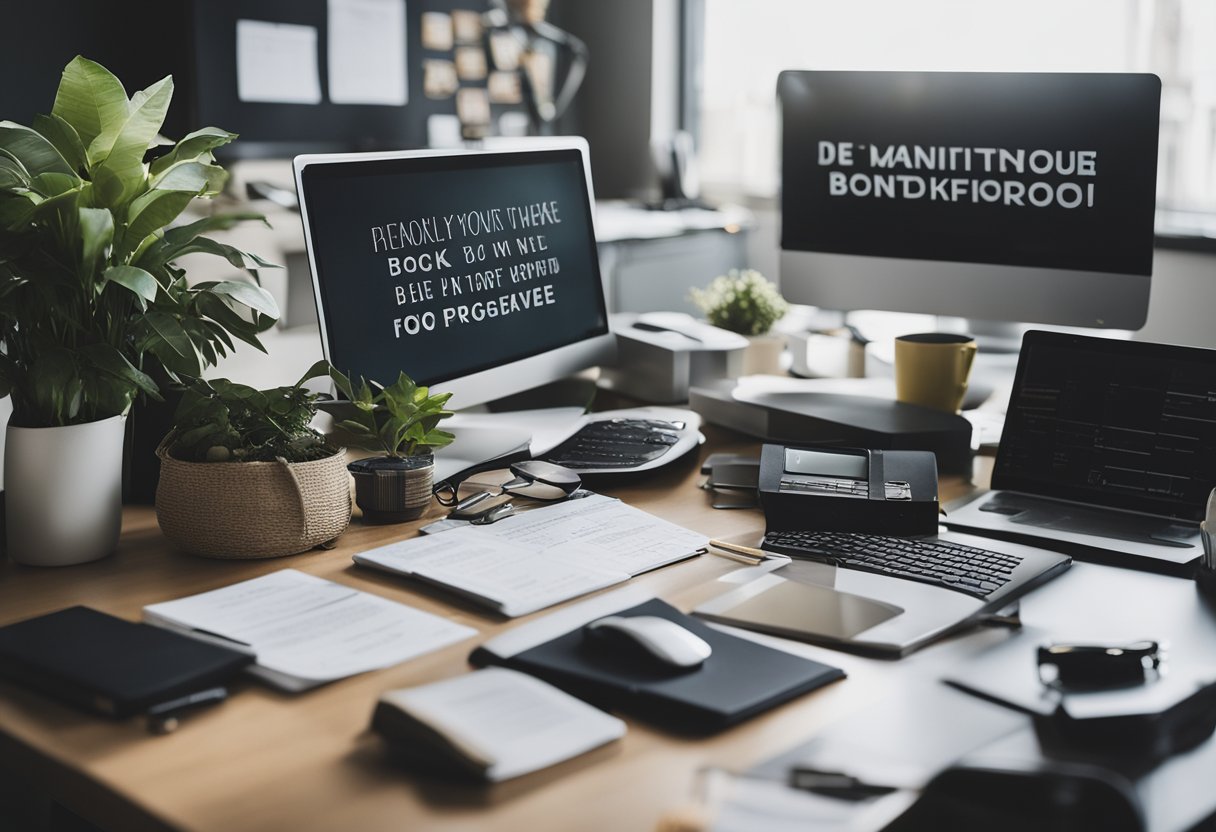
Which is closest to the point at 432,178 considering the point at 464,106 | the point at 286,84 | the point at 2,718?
the point at 2,718

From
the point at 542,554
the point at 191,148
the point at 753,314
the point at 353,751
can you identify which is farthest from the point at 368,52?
the point at 353,751

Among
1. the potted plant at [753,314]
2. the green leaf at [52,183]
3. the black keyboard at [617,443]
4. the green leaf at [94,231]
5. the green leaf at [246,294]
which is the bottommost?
the black keyboard at [617,443]

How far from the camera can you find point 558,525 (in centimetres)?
140

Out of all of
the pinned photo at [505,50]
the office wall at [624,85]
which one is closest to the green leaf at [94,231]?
the pinned photo at [505,50]

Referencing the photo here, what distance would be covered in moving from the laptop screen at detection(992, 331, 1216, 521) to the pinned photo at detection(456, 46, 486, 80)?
11.1 feet

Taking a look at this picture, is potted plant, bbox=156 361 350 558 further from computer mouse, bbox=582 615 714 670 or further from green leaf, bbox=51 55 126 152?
computer mouse, bbox=582 615 714 670

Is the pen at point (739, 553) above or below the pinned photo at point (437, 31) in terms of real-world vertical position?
below

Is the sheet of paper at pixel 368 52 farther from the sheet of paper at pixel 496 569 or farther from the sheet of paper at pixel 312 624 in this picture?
the sheet of paper at pixel 312 624

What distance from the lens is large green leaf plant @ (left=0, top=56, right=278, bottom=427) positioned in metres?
1.20

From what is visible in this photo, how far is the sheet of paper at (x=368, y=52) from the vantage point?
13.3ft

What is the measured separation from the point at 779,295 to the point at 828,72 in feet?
1.34

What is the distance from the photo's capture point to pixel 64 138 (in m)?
1.23

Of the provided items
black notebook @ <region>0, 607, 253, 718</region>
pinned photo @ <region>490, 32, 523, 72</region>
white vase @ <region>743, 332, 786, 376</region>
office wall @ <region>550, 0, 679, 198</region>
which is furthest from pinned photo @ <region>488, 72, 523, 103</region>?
black notebook @ <region>0, 607, 253, 718</region>

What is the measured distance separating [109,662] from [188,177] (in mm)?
528
